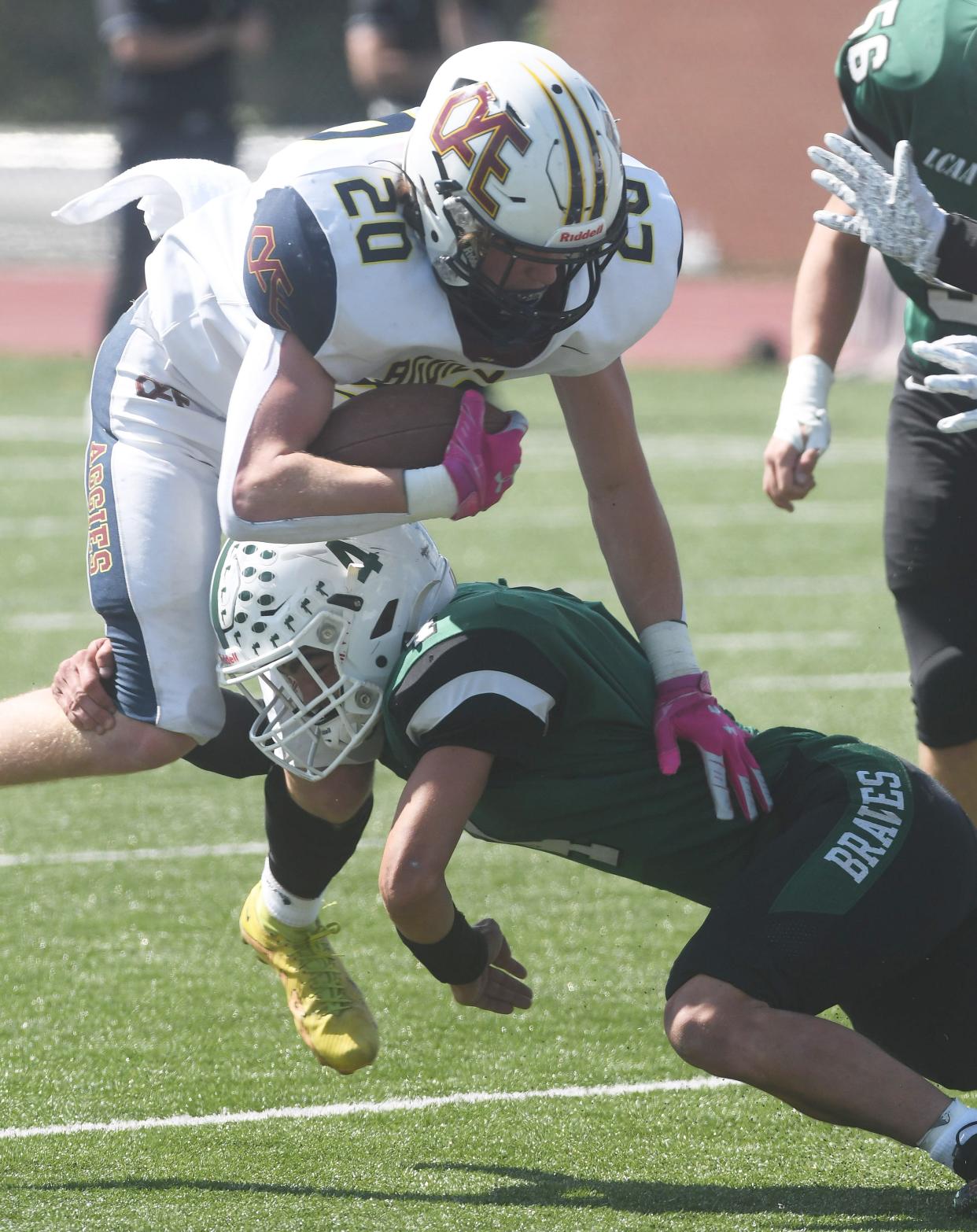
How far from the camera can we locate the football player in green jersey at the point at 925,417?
3312mm

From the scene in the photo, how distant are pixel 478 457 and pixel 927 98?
3.94ft

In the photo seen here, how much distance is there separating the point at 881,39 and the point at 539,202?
1.06 metres

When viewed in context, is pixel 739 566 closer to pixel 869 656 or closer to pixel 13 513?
pixel 869 656

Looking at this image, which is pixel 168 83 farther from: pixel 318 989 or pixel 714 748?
pixel 714 748

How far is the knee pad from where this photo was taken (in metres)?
3.38

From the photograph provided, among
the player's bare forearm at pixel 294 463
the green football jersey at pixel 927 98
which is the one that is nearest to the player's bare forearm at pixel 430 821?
the player's bare forearm at pixel 294 463

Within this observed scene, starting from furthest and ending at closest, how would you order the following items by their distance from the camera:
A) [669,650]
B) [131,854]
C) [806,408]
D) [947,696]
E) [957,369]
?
1. [131,854]
2. [806,408]
3. [947,696]
4. [957,369]
5. [669,650]

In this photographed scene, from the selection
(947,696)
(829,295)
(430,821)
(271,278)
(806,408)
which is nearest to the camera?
(430,821)

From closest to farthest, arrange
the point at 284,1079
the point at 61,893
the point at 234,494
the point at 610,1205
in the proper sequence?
the point at 610,1205 → the point at 234,494 → the point at 284,1079 → the point at 61,893

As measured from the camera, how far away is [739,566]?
291 inches

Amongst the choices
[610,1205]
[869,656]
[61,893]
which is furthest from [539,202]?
[869,656]

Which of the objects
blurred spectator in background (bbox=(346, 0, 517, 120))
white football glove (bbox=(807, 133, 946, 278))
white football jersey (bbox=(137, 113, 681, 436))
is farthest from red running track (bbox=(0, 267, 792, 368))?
white football jersey (bbox=(137, 113, 681, 436))

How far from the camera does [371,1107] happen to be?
2.90 meters

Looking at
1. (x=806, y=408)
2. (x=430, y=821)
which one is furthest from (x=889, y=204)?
(x=430, y=821)
